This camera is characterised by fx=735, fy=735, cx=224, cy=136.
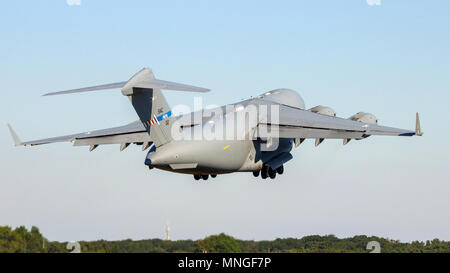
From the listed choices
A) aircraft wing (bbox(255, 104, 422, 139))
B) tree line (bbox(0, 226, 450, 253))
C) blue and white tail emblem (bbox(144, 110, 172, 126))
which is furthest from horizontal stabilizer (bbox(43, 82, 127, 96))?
aircraft wing (bbox(255, 104, 422, 139))

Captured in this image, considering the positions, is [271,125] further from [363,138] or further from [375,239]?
[375,239]

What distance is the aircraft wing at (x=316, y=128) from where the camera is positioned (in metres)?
26.7

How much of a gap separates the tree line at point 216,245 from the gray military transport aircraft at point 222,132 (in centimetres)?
345

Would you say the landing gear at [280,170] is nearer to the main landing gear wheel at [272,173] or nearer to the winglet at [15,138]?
the main landing gear wheel at [272,173]

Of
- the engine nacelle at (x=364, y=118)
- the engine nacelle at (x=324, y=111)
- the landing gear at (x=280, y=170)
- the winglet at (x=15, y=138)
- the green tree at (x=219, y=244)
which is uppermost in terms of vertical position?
the engine nacelle at (x=324, y=111)

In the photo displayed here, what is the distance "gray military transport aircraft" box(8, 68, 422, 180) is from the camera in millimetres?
23578

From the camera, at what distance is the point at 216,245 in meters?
20.7

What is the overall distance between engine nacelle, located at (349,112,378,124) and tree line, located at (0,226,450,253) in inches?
310

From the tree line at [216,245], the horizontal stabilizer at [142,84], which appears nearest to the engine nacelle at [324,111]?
the tree line at [216,245]

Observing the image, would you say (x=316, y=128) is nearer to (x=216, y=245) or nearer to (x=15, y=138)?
(x=216, y=245)

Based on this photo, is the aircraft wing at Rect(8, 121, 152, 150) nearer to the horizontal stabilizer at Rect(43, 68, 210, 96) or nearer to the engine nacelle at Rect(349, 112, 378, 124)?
the horizontal stabilizer at Rect(43, 68, 210, 96)

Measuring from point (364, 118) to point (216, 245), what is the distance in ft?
39.4

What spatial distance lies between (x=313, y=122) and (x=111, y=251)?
10.4 m
